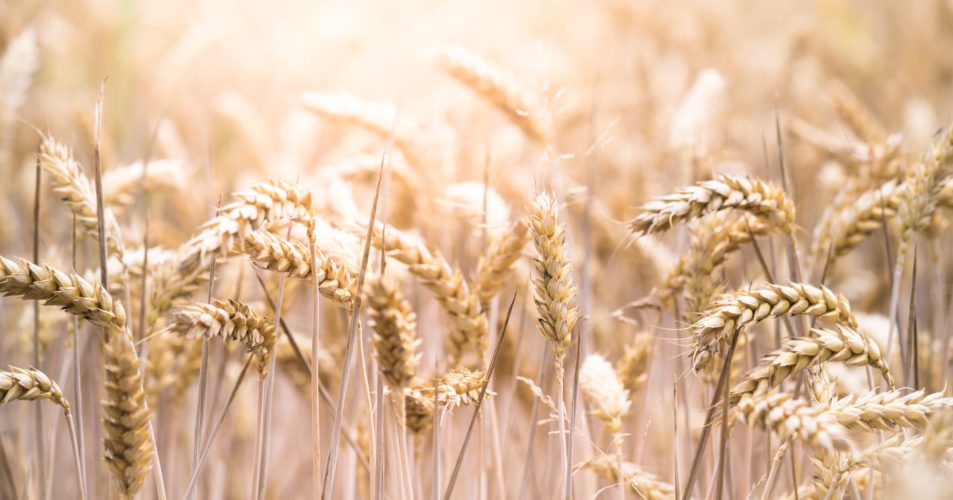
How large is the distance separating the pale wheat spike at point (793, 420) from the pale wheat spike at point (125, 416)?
741 mm

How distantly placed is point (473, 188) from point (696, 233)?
1.55ft

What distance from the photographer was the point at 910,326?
1.29 meters

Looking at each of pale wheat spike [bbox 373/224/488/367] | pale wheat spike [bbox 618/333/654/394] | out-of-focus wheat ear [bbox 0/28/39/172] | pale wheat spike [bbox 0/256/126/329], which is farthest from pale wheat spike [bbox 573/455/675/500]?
out-of-focus wheat ear [bbox 0/28/39/172]

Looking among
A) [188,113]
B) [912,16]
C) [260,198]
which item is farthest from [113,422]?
[912,16]

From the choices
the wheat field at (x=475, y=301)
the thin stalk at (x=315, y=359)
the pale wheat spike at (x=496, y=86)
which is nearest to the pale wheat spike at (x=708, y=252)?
the wheat field at (x=475, y=301)

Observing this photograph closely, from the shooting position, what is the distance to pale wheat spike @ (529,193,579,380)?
3.29 feet

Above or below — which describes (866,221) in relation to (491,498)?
above

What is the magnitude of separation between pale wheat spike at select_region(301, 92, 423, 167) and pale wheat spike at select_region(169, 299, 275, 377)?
882mm

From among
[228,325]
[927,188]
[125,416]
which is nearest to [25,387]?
[125,416]

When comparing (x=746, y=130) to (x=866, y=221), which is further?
(x=746, y=130)

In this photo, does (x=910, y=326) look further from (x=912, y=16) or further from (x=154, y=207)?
(x=912, y=16)

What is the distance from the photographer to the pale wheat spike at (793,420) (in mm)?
789

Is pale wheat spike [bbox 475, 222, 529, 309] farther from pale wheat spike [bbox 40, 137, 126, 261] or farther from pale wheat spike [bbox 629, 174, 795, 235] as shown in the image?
pale wheat spike [bbox 40, 137, 126, 261]

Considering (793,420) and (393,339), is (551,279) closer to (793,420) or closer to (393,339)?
(393,339)
